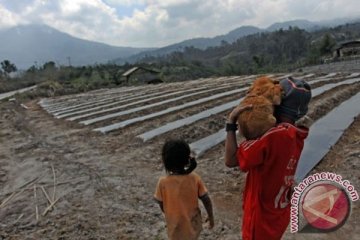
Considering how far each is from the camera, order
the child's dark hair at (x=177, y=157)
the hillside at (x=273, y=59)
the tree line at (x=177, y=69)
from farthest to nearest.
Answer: the hillside at (x=273, y=59) < the tree line at (x=177, y=69) < the child's dark hair at (x=177, y=157)

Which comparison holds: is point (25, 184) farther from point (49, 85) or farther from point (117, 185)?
point (49, 85)

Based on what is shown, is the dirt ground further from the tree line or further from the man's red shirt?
the tree line

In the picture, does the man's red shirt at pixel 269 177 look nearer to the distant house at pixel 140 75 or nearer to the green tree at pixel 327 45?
the distant house at pixel 140 75

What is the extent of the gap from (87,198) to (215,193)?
4.68 feet

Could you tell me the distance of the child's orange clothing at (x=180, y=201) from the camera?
8.02 feet

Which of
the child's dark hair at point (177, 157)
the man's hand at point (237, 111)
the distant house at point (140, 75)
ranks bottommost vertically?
the distant house at point (140, 75)

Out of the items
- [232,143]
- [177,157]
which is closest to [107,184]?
[177,157]

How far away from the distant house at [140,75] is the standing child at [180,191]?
25.3 metres

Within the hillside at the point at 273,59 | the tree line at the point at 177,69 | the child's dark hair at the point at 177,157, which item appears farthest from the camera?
the hillside at the point at 273,59

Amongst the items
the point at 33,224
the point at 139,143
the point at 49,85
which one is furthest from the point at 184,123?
the point at 49,85

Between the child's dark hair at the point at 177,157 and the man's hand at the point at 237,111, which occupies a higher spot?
the man's hand at the point at 237,111

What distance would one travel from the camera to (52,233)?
3.73 m

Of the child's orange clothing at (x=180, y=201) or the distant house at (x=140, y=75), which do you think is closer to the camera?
the child's orange clothing at (x=180, y=201)

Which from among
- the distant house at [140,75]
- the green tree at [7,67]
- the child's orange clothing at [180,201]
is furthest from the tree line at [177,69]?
the child's orange clothing at [180,201]
